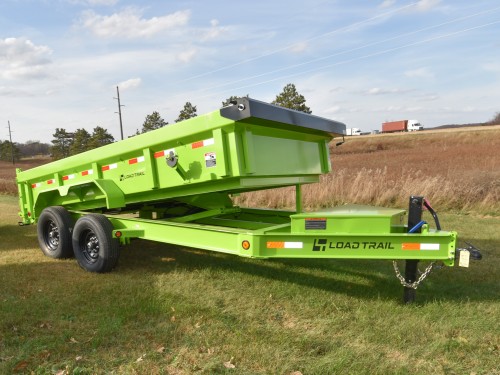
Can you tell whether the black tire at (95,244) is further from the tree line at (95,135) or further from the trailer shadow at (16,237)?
the tree line at (95,135)

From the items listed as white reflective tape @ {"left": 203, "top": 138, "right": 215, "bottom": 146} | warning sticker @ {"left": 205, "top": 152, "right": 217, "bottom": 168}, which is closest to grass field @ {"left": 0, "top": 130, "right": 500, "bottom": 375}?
warning sticker @ {"left": 205, "top": 152, "right": 217, "bottom": 168}

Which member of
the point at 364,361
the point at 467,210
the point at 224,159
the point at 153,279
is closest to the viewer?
the point at 364,361

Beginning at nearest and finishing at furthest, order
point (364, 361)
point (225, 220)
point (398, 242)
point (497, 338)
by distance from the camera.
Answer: point (364, 361) < point (497, 338) < point (398, 242) < point (225, 220)

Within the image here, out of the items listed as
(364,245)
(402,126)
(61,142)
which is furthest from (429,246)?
(402,126)

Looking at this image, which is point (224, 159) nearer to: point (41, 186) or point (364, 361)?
point (364, 361)

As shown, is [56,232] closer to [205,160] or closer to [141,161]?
[141,161]

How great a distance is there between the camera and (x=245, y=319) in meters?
3.67

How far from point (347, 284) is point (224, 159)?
2.03 meters

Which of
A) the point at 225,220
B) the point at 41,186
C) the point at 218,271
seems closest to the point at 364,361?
the point at 218,271

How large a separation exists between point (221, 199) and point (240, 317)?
214cm

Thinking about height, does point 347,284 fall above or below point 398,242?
below

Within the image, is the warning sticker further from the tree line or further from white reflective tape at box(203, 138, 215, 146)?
the tree line

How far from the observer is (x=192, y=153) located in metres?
4.29

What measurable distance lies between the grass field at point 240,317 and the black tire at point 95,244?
6.4 inches
